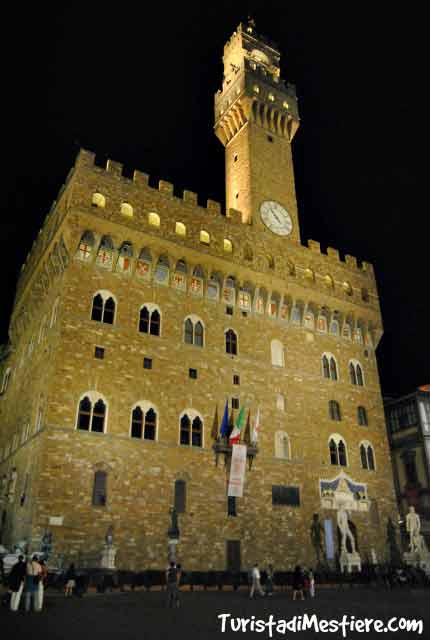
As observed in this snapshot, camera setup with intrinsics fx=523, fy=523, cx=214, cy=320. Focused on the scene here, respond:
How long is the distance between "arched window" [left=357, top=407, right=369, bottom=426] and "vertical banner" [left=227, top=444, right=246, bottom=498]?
9.53 meters

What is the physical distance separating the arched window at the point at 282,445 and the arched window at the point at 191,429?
4456 mm

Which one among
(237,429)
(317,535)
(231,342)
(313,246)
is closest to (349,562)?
(317,535)

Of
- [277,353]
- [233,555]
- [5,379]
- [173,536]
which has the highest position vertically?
[277,353]

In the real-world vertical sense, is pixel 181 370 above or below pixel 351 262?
below

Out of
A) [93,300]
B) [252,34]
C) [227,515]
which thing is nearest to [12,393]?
[93,300]

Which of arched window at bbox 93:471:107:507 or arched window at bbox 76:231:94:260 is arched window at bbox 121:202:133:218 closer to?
arched window at bbox 76:231:94:260

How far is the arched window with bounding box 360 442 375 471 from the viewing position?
29.7 m

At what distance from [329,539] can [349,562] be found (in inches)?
53.5

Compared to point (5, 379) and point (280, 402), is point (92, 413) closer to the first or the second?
point (280, 402)

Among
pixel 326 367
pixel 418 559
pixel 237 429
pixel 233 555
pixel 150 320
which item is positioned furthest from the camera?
pixel 326 367

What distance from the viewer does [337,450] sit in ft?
94.4

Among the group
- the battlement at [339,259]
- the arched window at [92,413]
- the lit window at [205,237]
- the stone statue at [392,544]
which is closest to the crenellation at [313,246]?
the battlement at [339,259]

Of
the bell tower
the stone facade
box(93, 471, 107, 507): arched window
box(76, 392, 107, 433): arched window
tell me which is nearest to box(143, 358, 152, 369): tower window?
the stone facade

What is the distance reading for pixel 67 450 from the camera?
2095 cm
